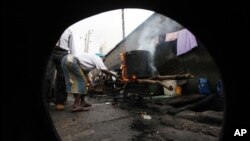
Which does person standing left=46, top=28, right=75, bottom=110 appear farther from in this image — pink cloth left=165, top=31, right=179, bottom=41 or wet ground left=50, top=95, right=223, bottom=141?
pink cloth left=165, top=31, right=179, bottom=41

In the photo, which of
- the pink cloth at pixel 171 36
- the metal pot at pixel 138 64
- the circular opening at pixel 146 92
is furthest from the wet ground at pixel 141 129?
the pink cloth at pixel 171 36

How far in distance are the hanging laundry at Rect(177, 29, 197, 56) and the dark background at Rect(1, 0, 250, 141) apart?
18.1ft

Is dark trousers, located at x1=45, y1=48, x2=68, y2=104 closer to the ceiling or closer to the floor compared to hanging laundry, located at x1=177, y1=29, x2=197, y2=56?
closer to the floor

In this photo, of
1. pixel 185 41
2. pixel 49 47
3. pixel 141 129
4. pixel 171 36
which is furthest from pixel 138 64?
pixel 49 47

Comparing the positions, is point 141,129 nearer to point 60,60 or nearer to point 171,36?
point 60,60

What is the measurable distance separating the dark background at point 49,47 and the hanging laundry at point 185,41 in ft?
18.1

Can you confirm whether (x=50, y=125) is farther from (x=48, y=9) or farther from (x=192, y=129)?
(x=192, y=129)

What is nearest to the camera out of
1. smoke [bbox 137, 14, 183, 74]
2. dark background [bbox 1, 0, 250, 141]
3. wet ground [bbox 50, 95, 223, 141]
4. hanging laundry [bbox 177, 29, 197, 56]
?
dark background [bbox 1, 0, 250, 141]

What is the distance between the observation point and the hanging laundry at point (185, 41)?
6391mm

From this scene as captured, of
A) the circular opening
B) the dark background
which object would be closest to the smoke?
the circular opening

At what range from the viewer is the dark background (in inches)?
37.9

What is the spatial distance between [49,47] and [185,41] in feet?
20.8

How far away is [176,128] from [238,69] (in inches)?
80.2

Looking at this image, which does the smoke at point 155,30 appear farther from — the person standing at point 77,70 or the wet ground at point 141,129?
the wet ground at point 141,129
